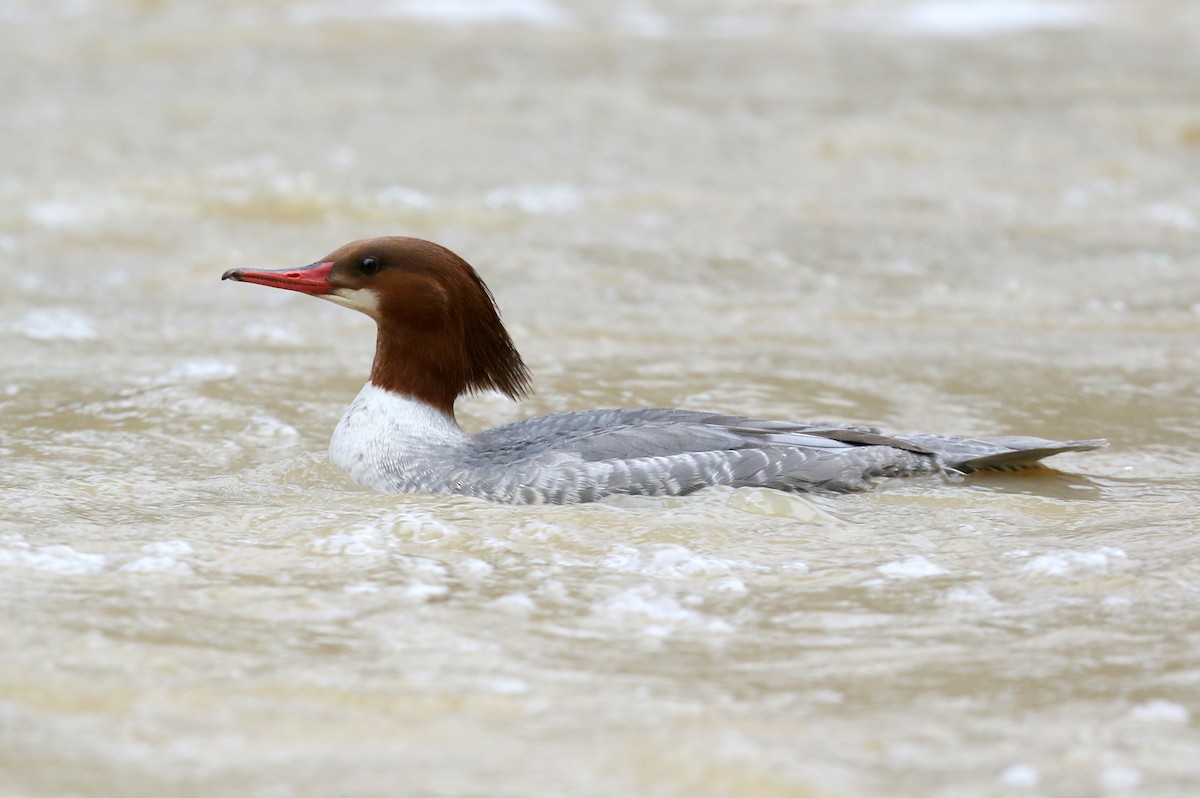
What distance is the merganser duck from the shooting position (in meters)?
5.88

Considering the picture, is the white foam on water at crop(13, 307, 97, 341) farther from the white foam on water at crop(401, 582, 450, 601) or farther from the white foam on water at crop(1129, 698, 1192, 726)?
the white foam on water at crop(1129, 698, 1192, 726)

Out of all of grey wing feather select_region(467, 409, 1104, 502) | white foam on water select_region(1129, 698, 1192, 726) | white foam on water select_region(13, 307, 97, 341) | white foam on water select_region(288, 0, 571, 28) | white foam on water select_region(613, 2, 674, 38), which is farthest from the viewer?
white foam on water select_region(613, 2, 674, 38)

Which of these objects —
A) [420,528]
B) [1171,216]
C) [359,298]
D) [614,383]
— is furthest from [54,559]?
[1171,216]

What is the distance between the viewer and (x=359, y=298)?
642 cm

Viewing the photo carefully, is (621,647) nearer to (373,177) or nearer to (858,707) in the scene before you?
(858,707)

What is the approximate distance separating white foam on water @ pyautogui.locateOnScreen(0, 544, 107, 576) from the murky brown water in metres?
0.04

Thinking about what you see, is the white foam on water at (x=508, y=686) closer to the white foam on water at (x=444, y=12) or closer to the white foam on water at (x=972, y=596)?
the white foam on water at (x=972, y=596)

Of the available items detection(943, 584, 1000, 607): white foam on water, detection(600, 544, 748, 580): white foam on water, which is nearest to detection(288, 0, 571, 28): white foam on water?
detection(600, 544, 748, 580): white foam on water

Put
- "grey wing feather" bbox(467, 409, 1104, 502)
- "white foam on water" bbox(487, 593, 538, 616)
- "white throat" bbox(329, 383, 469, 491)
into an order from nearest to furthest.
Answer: "white foam on water" bbox(487, 593, 538, 616) → "grey wing feather" bbox(467, 409, 1104, 502) → "white throat" bbox(329, 383, 469, 491)

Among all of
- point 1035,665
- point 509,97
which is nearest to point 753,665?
point 1035,665

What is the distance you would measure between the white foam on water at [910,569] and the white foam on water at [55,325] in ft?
18.3

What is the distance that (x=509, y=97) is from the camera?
48.6ft

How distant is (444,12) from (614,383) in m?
10.3

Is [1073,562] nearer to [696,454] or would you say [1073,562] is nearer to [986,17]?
[696,454]
